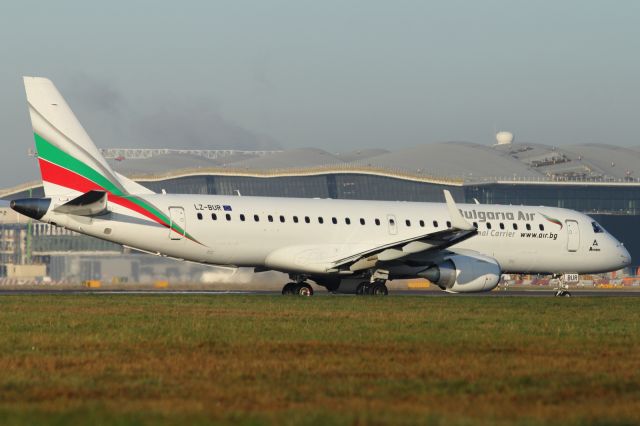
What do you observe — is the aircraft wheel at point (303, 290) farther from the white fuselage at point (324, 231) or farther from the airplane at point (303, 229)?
the white fuselage at point (324, 231)

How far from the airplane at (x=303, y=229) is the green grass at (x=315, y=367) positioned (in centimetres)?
907

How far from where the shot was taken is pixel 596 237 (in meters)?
50.3

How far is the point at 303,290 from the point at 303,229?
8.58ft

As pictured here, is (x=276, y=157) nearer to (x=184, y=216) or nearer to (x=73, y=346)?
(x=184, y=216)

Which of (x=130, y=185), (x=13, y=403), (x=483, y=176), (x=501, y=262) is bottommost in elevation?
(x=13, y=403)

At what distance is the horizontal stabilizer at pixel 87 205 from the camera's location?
39.6m

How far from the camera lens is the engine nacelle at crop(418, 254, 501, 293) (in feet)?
144

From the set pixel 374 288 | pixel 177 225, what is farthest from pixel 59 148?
pixel 374 288

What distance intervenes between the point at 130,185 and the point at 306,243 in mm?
7096

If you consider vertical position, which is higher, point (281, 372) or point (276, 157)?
point (276, 157)

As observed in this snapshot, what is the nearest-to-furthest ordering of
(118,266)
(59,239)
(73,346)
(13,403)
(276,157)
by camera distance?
(13,403) → (73,346) → (118,266) → (59,239) → (276,157)

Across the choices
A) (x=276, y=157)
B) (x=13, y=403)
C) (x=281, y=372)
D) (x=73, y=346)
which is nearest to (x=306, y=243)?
(x=73, y=346)

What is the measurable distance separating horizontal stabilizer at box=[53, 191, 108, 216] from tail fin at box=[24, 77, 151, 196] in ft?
3.07

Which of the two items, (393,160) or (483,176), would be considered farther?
(393,160)
